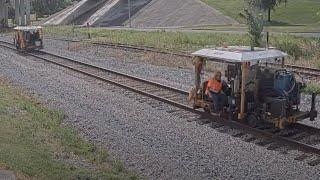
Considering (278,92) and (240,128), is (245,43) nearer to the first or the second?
(240,128)

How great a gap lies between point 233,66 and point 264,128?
1965 millimetres

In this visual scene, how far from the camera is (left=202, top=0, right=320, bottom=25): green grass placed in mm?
74625

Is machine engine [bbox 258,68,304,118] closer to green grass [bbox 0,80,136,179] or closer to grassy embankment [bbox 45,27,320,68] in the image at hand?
green grass [bbox 0,80,136,179]

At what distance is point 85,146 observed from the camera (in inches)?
477

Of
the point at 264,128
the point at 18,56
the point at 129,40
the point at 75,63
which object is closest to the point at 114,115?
the point at 264,128

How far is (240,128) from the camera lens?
44.8 feet

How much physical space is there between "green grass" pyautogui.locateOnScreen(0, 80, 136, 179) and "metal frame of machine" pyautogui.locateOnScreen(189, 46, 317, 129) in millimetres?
4268

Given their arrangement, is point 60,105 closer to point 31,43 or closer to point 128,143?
point 128,143

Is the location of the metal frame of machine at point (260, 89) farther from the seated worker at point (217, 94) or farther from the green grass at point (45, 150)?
the green grass at point (45, 150)

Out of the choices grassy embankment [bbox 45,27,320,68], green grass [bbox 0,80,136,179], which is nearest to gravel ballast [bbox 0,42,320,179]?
green grass [bbox 0,80,136,179]

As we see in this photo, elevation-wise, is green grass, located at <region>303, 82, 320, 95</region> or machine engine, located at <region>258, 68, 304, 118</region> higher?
machine engine, located at <region>258, 68, 304, 118</region>

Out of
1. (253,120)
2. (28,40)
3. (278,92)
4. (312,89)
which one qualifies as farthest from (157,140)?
(28,40)

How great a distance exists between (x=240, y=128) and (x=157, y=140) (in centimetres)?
245

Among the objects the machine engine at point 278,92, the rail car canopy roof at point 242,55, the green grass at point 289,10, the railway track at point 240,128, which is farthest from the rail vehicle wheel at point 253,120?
the green grass at point 289,10
